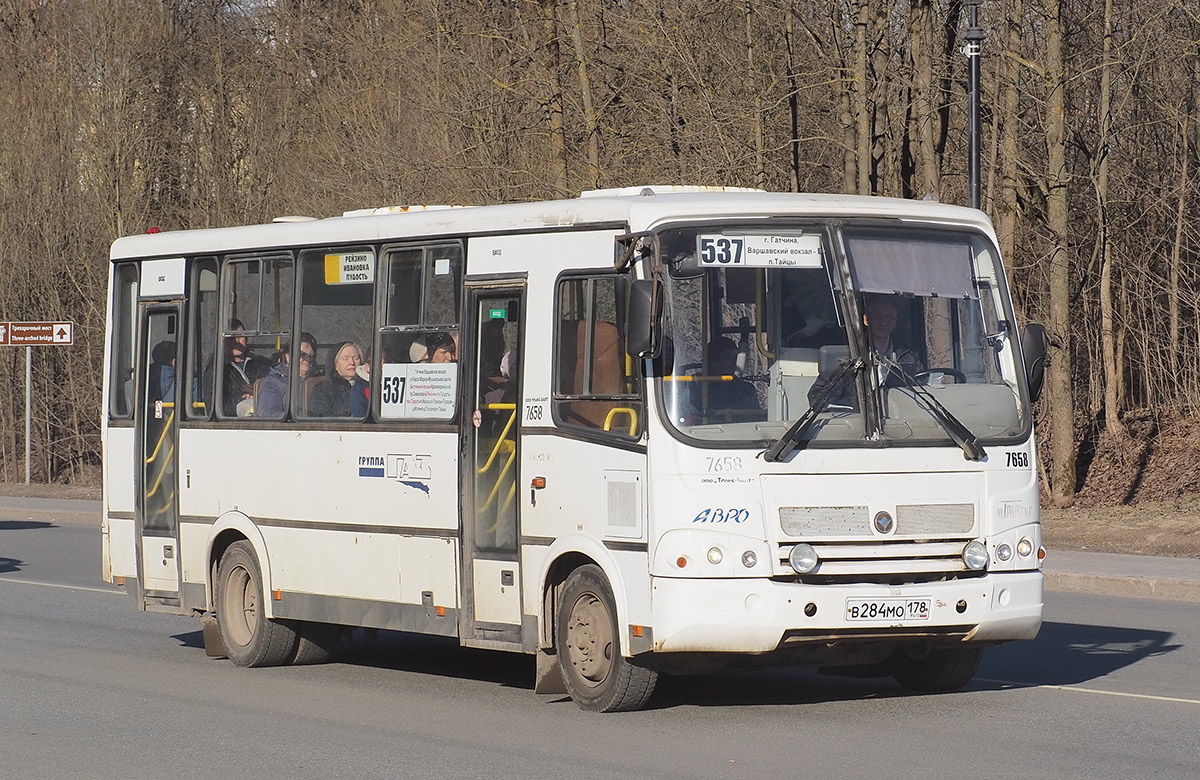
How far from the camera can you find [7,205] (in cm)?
3962

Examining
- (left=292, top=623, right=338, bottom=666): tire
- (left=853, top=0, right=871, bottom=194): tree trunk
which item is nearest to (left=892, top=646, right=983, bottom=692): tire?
(left=292, top=623, right=338, bottom=666): tire

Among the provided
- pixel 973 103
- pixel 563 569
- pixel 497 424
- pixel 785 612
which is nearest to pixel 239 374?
pixel 497 424

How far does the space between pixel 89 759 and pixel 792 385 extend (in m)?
3.99

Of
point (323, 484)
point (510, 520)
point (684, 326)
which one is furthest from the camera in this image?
point (323, 484)

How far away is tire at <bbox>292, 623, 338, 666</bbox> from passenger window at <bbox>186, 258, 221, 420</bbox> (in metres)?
1.71

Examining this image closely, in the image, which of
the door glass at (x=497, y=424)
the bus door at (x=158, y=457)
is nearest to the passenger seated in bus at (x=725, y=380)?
the door glass at (x=497, y=424)

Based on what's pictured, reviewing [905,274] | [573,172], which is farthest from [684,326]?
[573,172]

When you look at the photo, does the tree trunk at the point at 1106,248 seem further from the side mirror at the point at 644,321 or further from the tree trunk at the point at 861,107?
the side mirror at the point at 644,321

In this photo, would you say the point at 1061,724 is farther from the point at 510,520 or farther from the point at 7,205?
the point at 7,205

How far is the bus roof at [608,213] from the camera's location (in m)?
10.0

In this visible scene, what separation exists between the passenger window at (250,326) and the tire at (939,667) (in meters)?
4.71

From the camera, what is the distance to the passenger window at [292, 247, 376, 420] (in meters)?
12.0

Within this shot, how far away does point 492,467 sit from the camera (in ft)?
35.6

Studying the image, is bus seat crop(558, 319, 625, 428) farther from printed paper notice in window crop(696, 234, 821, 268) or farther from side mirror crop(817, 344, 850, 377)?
side mirror crop(817, 344, 850, 377)
